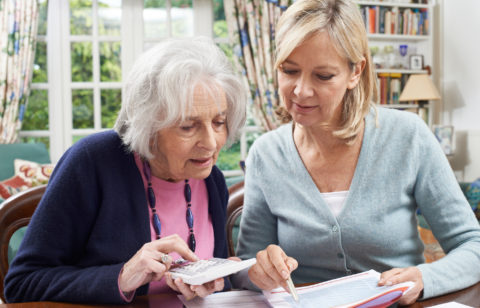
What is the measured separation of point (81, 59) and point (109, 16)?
49 centimetres

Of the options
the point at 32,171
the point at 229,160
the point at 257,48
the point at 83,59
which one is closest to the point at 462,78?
the point at 257,48

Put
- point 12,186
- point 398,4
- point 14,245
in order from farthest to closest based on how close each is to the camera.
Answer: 1. point 398,4
2. point 12,186
3. point 14,245

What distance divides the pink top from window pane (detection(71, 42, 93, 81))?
146 inches

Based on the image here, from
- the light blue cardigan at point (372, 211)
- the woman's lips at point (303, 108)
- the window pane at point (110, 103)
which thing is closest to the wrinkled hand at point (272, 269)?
the light blue cardigan at point (372, 211)

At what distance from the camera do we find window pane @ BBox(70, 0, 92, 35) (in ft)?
14.9

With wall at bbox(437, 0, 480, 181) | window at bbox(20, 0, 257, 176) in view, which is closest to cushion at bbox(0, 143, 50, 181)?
window at bbox(20, 0, 257, 176)

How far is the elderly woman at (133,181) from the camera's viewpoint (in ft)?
3.11

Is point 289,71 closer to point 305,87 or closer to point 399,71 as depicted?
point 305,87

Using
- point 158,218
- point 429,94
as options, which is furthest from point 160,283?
point 429,94

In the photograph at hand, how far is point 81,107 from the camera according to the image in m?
4.60

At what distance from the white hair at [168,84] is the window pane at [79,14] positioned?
3.85 m

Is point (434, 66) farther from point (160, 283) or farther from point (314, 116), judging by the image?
point (160, 283)

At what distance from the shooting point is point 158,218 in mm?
1123

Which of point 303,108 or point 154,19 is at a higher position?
point 154,19
